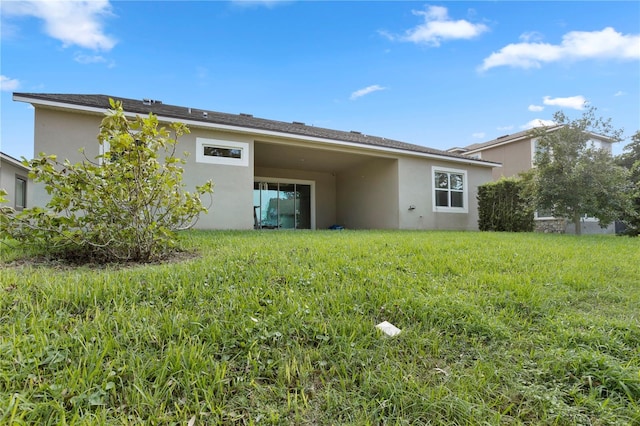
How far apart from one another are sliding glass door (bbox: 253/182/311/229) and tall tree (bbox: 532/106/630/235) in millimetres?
9918

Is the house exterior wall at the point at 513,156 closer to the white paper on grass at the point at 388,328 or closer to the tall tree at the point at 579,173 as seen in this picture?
the tall tree at the point at 579,173

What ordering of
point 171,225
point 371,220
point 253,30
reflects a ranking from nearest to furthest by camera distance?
point 171,225 < point 253,30 < point 371,220

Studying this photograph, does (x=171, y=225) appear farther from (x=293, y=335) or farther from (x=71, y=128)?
(x=71, y=128)

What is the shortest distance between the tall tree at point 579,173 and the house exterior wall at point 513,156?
7.26 m

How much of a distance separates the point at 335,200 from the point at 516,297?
1386cm

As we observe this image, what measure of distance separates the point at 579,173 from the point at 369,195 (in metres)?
7.21

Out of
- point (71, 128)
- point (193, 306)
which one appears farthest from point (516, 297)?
point (71, 128)

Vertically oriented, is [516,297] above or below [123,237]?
below

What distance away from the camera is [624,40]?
1123 centimetres

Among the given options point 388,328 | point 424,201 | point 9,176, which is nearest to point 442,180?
point 424,201

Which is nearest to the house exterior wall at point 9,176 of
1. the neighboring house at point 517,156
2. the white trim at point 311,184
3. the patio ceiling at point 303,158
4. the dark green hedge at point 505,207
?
the patio ceiling at point 303,158

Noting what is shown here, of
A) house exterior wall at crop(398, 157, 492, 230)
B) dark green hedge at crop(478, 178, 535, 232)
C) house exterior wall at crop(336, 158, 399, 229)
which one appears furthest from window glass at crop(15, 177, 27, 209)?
dark green hedge at crop(478, 178, 535, 232)

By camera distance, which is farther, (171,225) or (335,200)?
(335,200)

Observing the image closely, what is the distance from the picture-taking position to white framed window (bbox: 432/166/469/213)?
1274 cm
